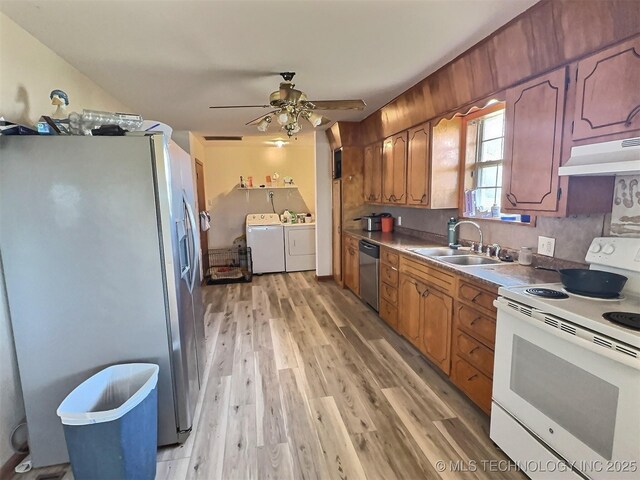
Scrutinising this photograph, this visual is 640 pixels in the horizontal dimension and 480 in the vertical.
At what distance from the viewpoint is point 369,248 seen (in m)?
3.67

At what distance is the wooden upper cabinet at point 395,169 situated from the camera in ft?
11.2

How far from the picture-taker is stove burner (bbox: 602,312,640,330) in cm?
115

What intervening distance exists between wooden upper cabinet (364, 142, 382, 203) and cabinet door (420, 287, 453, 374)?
185cm

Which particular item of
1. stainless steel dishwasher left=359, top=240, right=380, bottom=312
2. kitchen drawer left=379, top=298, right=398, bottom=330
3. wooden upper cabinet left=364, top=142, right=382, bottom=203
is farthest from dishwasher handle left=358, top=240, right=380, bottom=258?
wooden upper cabinet left=364, top=142, right=382, bottom=203

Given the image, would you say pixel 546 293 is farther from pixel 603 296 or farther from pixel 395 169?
pixel 395 169

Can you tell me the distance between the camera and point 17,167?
1506 mm

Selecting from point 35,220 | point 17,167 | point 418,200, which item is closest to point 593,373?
point 418,200

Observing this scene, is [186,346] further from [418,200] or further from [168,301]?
[418,200]

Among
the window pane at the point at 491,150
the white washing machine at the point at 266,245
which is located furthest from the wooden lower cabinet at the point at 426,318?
the white washing machine at the point at 266,245

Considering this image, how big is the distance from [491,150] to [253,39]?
207cm

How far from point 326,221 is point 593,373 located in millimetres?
4020

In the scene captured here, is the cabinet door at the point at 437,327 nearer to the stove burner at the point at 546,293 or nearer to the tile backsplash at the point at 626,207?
the stove burner at the point at 546,293

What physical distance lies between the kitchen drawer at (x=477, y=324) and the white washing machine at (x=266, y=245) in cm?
383

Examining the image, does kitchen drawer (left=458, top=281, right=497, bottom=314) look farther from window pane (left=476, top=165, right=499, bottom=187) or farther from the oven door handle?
window pane (left=476, top=165, right=499, bottom=187)
